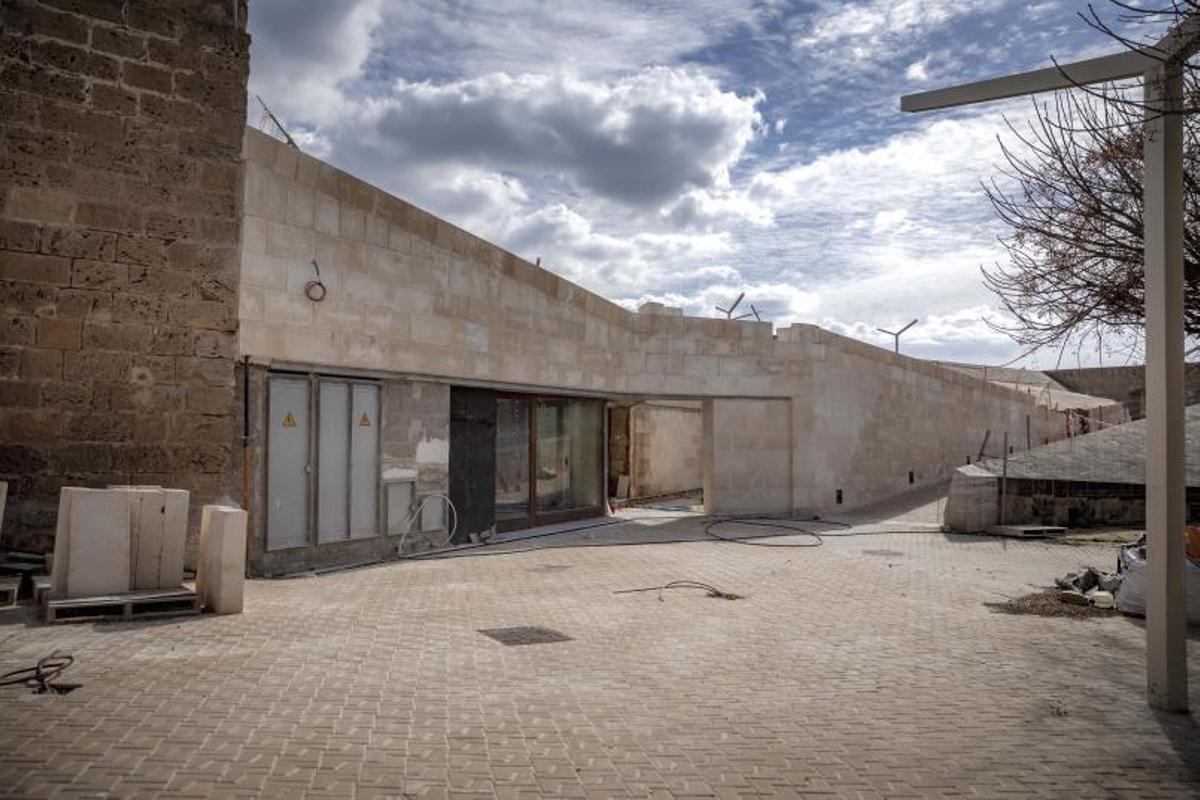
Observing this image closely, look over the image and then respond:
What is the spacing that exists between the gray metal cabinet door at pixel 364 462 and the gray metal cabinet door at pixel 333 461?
109 millimetres

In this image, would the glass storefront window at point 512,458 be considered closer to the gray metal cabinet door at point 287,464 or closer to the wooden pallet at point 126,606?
the gray metal cabinet door at point 287,464

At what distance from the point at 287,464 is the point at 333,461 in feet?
2.57

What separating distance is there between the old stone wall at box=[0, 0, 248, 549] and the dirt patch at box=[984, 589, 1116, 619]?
27.1 feet

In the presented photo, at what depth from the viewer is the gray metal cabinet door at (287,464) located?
11000 mm

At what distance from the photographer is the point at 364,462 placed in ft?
40.7

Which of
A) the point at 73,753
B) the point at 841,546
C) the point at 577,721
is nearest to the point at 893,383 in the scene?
the point at 841,546

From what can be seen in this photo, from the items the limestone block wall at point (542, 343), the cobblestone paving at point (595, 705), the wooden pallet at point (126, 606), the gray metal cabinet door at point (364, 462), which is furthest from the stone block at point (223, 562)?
the gray metal cabinet door at point (364, 462)

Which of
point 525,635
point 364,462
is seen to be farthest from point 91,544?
point 364,462

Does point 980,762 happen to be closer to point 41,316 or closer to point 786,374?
point 41,316

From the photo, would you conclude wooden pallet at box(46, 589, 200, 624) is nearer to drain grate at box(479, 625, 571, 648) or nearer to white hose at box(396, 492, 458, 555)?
drain grate at box(479, 625, 571, 648)

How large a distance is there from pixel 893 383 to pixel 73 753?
71.4 feet

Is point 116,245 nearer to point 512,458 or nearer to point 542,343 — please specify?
point 542,343

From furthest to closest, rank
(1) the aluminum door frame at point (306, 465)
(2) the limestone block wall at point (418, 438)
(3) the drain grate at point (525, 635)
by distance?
(2) the limestone block wall at point (418, 438)
(1) the aluminum door frame at point (306, 465)
(3) the drain grate at point (525, 635)

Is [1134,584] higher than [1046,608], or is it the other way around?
[1134,584]
